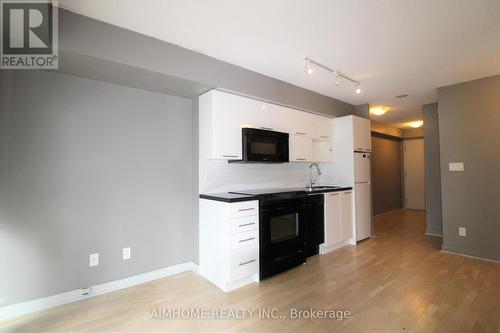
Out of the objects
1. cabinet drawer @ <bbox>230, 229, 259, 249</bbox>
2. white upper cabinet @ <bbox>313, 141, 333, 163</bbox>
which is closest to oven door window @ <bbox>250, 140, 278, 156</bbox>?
cabinet drawer @ <bbox>230, 229, 259, 249</bbox>

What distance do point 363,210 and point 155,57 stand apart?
3.85 m

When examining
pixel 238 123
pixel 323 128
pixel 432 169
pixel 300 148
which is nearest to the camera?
pixel 238 123

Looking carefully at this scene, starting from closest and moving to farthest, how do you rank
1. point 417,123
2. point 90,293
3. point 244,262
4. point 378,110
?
point 90,293
point 244,262
point 378,110
point 417,123

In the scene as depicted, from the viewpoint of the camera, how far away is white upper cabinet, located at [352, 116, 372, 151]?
4105 mm

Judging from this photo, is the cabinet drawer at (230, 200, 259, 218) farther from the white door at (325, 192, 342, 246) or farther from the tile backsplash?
the white door at (325, 192, 342, 246)

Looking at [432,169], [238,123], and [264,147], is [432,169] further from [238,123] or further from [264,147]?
[238,123]

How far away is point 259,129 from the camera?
10.0 ft

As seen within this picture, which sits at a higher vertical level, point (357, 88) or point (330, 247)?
point (357, 88)

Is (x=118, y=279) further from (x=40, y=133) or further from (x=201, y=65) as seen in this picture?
(x=201, y=65)

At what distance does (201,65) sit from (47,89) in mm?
1457

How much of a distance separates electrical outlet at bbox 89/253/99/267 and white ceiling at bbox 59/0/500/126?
2.19m

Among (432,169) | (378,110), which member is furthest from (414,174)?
(378,110)

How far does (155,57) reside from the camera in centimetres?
229

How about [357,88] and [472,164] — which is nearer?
[472,164]
